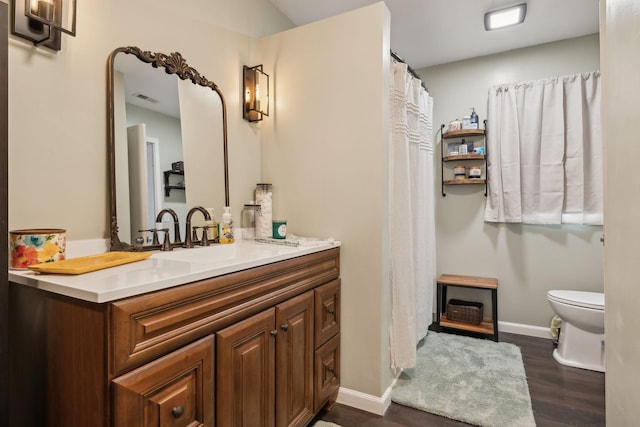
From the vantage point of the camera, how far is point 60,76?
1.21 metres

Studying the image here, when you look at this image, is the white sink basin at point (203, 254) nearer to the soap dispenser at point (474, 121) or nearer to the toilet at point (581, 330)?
the toilet at point (581, 330)

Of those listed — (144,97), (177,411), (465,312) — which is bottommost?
(465,312)

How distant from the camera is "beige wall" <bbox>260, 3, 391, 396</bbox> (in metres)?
1.84

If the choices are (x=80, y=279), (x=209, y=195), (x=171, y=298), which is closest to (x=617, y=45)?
(x=171, y=298)

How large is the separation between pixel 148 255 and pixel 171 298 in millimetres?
440

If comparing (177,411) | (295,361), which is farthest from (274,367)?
(177,411)

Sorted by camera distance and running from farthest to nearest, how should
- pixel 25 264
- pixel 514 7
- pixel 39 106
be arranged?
pixel 514 7, pixel 39 106, pixel 25 264

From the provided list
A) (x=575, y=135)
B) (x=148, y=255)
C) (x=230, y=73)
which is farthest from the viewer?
(x=575, y=135)

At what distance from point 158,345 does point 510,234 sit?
3081 millimetres

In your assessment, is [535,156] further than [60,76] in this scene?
Yes

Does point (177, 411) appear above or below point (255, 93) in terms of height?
below

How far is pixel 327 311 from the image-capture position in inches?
70.6

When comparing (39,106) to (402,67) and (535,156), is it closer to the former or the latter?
(402,67)

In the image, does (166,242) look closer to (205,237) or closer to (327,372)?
(205,237)
